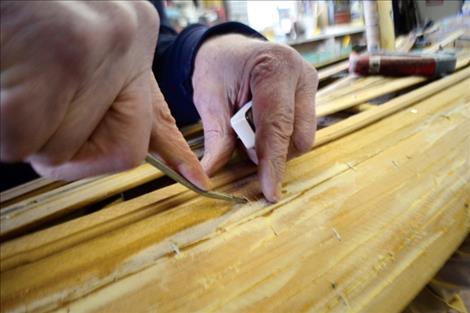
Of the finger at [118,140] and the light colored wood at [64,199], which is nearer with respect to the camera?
the finger at [118,140]

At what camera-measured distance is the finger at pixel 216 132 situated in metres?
0.61

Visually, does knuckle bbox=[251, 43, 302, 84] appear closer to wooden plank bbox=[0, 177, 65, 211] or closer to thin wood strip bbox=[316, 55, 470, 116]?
thin wood strip bbox=[316, 55, 470, 116]

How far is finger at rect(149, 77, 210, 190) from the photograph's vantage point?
0.42 metres

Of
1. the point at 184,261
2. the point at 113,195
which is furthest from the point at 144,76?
the point at 113,195

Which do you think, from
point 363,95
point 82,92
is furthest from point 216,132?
point 363,95

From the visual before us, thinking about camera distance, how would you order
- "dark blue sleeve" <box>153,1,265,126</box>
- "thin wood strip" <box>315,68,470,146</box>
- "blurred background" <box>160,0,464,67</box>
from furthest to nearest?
"blurred background" <box>160,0,464,67</box> < "dark blue sleeve" <box>153,1,265,126</box> < "thin wood strip" <box>315,68,470,146</box>

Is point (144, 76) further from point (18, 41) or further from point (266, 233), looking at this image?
point (266, 233)

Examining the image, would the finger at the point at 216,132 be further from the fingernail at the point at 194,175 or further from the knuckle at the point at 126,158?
the knuckle at the point at 126,158

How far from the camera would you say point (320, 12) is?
12.3 ft

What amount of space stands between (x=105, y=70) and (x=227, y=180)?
14.5 inches

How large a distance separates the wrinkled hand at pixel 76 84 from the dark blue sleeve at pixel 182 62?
0.55 m

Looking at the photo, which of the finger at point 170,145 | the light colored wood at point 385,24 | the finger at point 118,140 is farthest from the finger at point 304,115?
the light colored wood at point 385,24

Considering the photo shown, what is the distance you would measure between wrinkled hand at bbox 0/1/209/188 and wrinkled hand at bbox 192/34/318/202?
287mm

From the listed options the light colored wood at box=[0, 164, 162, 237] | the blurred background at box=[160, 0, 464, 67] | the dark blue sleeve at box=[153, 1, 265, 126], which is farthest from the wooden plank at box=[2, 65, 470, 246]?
the blurred background at box=[160, 0, 464, 67]
